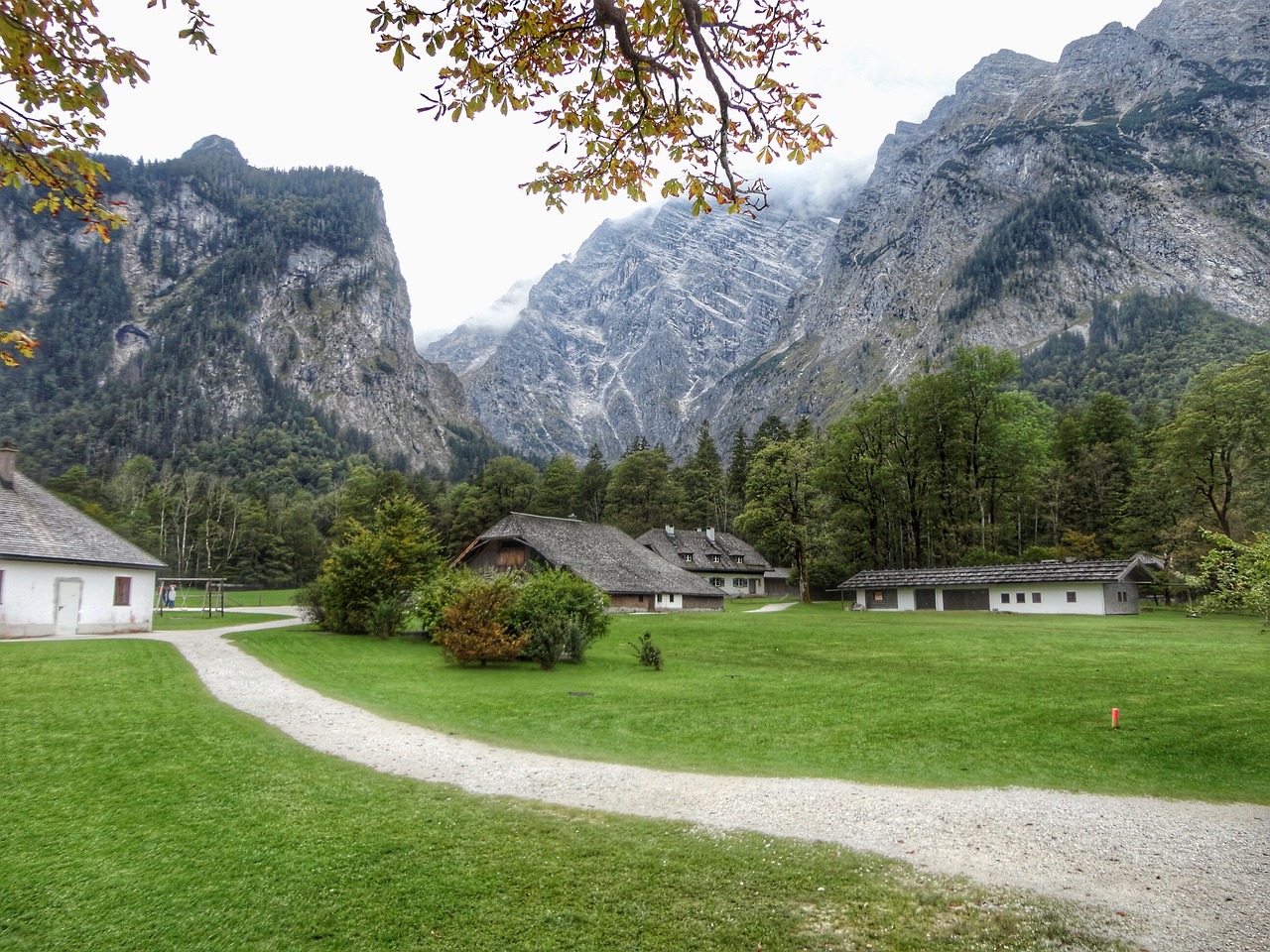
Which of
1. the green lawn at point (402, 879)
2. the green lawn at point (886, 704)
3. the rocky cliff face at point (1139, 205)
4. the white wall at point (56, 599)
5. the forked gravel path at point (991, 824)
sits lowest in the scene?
the green lawn at point (886, 704)

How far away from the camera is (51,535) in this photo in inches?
1126

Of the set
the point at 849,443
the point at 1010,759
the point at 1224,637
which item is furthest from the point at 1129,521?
the point at 1010,759

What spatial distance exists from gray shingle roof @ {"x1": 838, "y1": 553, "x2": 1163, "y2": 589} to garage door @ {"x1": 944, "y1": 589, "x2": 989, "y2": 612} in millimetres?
725

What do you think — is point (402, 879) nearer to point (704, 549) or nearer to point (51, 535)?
point (51, 535)

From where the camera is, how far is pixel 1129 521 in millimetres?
57875

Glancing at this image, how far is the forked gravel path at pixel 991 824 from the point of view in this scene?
20.3 ft

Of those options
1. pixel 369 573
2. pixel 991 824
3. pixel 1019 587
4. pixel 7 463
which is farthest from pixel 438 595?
pixel 1019 587

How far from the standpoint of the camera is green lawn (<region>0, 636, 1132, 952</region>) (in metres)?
5.24

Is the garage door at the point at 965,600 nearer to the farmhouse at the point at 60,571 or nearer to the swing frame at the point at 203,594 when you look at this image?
the swing frame at the point at 203,594

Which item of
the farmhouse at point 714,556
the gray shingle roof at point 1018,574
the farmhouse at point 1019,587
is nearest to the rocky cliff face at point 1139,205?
the farmhouse at point 714,556

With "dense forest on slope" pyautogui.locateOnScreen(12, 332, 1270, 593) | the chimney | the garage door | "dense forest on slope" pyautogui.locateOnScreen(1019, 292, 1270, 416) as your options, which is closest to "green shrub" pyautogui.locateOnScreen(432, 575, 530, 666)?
"dense forest on slope" pyautogui.locateOnScreen(12, 332, 1270, 593)

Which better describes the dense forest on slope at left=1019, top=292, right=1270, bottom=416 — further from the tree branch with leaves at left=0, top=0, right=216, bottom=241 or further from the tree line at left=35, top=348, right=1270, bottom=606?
the tree branch with leaves at left=0, top=0, right=216, bottom=241

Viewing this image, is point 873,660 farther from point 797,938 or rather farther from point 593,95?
point 593,95

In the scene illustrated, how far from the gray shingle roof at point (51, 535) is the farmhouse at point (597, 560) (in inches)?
796
